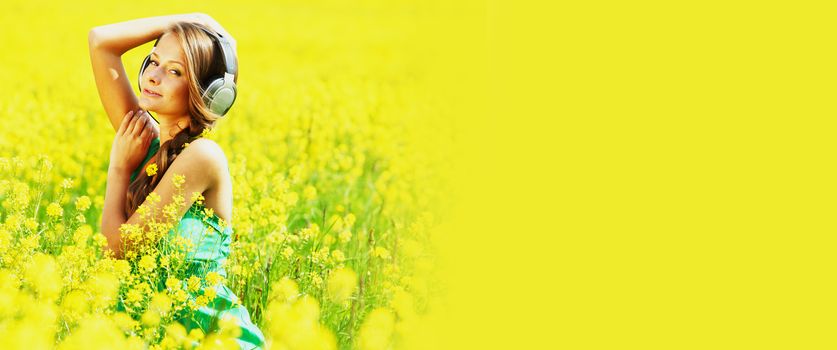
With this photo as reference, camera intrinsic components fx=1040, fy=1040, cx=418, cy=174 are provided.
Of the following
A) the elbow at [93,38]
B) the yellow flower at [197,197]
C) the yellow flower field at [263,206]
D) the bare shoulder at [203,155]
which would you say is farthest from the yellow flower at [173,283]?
the elbow at [93,38]

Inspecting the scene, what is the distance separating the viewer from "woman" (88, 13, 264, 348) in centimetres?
335

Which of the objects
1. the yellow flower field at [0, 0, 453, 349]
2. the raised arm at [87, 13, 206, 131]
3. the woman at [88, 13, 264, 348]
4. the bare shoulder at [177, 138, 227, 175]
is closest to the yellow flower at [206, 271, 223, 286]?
the yellow flower field at [0, 0, 453, 349]

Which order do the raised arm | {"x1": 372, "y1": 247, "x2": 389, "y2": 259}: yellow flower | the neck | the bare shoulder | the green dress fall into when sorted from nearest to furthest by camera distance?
the green dress < the bare shoulder < the neck < the raised arm < {"x1": 372, "y1": 247, "x2": 389, "y2": 259}: yellow flower

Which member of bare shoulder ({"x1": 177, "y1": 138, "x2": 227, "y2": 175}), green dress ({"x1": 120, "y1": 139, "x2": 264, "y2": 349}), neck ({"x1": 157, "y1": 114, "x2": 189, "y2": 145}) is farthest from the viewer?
neck ({"x1": 157, "y1": 114, "x2": 189, "y2": 145})

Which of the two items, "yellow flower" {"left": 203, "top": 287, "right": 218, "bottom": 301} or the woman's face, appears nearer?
"yellow flower" {"left": 203, "top": 287, "right": 218, "bottom": 301}

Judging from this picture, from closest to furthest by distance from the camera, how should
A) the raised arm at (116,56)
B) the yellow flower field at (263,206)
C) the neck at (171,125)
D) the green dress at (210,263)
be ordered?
the yellow flower field at (263,206)
the green dress at (210,263)
the neck at (171,125)
the raised arm at (116,56)

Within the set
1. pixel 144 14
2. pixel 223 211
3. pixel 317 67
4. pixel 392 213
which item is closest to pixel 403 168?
pixel 392 213

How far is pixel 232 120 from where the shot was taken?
27.2ft

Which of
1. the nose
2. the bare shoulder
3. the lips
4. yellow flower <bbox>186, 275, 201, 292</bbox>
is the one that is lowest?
yellow flower <bbox>186, 275, 201, 292</bbox>

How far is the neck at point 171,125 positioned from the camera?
11.5ft

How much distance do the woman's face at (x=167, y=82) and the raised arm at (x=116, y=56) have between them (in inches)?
6.3

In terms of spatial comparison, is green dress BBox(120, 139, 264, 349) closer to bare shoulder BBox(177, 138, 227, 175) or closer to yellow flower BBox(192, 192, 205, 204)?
yellow flower BBox(192, 192, 205, 204)

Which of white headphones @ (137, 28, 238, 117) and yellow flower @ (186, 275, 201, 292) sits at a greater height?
white headphones @ (137, 28, 238, 117)

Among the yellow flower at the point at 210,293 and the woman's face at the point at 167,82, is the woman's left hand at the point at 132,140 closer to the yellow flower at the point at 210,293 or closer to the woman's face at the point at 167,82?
the woman's face at the point at 167,82
